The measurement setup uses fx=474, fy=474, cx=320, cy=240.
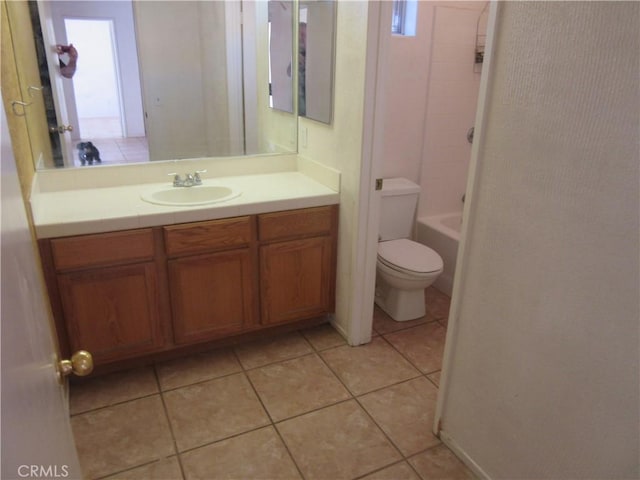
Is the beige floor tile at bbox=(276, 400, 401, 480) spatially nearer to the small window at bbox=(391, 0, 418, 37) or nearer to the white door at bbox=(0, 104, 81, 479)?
the white door at bbox=(0, 104, 81, 479)

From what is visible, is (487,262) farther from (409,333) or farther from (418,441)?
(409,333)

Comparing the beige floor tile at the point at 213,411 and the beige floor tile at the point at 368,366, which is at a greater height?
the beige floor tile at the point at 368,366

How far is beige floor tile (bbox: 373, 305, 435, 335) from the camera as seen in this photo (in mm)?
2791

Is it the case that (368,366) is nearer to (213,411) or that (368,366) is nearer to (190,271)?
(213,411)

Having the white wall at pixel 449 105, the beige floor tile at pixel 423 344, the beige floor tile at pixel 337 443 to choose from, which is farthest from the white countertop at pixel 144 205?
the white wall at pixel 449 105

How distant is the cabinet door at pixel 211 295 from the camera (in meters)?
2.24

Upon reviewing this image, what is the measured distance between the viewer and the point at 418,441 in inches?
76.9

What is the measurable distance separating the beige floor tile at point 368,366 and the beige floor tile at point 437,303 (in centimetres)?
52

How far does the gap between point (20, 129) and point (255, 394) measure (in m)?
1.50

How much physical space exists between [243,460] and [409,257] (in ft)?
4.82

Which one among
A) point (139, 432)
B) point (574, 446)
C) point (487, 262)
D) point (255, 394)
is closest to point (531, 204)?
point (487, 262)

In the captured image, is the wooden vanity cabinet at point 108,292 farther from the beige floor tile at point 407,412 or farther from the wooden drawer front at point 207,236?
the beige floor tile at point 407,412

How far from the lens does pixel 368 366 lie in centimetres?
244

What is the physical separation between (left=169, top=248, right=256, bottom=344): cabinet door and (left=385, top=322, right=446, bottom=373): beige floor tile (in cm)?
85
